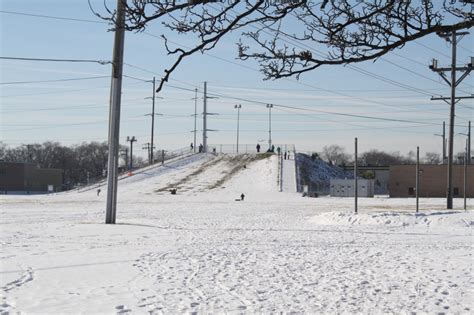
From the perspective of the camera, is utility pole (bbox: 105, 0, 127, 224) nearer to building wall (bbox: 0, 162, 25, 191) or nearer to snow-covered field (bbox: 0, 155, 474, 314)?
snow-covered field (bbox: 0, 155, 474, 314)

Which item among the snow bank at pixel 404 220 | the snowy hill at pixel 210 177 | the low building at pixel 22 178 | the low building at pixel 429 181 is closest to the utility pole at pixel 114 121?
the snow bank at pixel 404 220

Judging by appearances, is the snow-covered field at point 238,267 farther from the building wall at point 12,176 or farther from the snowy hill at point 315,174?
the building wall at point 12,176

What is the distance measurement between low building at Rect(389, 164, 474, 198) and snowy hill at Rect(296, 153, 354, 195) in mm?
8362

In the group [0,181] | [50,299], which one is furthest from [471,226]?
[0,181]

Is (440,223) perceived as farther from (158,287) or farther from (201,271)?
(158,287)

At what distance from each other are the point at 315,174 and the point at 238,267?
215 feet

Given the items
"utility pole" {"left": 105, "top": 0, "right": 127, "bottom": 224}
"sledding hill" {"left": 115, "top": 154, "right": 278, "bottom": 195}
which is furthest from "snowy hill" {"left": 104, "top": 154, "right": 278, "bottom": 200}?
"utility pole" {"left": 105, "top": 0, "right": 127, "bottom": 224}

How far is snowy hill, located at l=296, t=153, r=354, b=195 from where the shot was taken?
2761 inches

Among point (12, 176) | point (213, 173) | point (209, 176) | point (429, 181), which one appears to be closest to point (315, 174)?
point (213, 173)

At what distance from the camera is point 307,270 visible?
11062mm

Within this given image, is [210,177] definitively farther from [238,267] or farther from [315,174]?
[238,267]

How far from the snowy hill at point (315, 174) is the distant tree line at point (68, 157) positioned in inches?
2590

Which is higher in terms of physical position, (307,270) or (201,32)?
(201,32)

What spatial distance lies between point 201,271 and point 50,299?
3.24 meters
